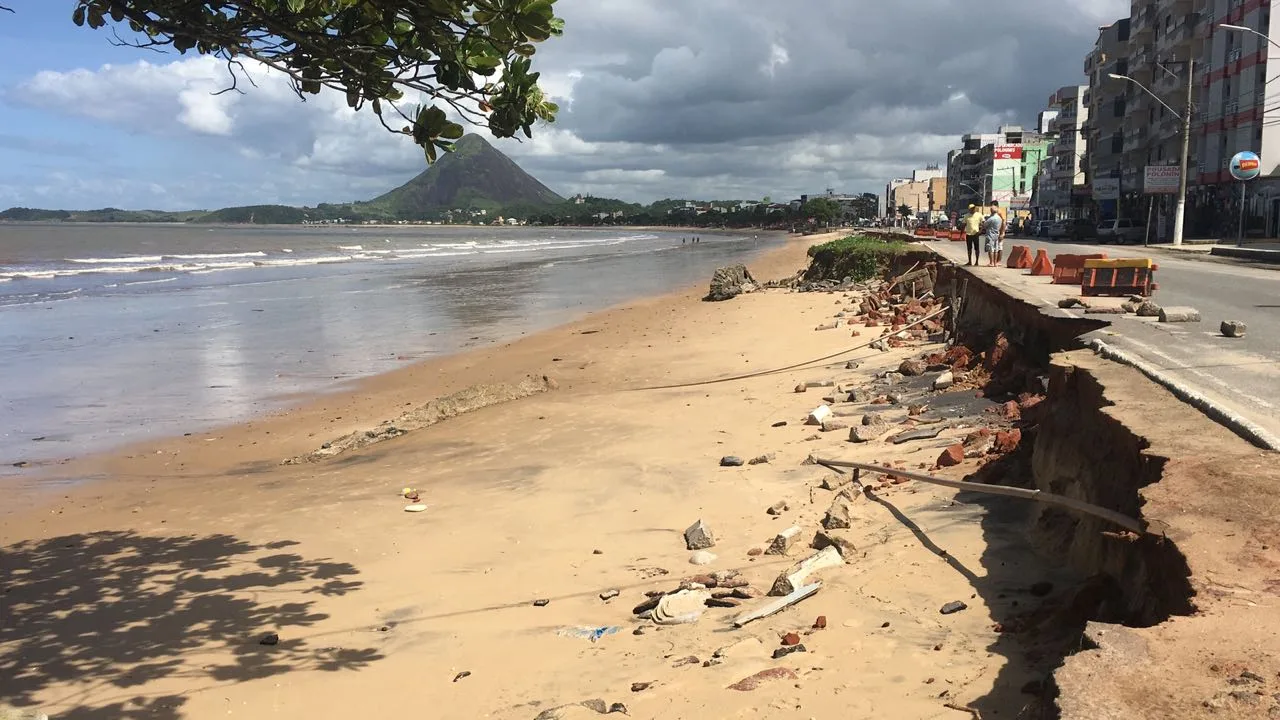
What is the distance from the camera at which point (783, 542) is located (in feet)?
20.9

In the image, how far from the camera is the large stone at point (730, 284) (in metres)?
28.8

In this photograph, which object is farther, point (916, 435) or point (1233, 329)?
point (1233, 329)

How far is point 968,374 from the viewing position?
35.3 feet

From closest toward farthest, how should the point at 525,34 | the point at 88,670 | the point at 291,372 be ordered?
the point at 525,34 → the point at 88,670 → the point at 291,372

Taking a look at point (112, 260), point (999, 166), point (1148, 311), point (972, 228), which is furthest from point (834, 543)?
point (999, 166)

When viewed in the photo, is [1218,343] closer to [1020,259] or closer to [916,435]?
[916,435]

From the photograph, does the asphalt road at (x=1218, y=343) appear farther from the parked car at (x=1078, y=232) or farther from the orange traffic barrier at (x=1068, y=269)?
the parked car at (x=1078, y=232)

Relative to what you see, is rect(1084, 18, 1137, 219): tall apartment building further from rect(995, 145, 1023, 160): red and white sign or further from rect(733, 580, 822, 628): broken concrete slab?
rect(733, 580, 822, 628): broken concrete slab

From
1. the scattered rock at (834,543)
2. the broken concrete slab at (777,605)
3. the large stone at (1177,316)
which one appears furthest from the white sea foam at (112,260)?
the broken concrete slab at (777,605)

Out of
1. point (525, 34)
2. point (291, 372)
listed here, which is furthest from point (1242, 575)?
point (291, 372)

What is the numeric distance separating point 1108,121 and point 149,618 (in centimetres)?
7871

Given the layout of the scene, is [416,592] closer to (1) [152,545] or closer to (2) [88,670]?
(2) [88,670]

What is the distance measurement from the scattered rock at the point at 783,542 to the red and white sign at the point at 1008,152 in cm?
13192

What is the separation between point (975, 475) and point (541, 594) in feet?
10.9
